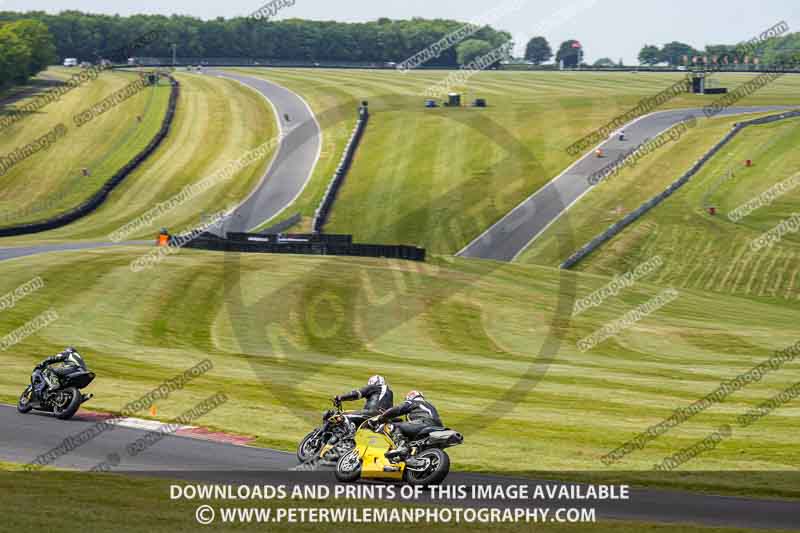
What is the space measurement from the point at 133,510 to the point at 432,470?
5716 millimetres

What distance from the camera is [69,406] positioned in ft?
90.6

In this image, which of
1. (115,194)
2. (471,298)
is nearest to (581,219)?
(471,298)

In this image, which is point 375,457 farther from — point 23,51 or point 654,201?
point 23,51

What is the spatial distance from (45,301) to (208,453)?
84.1 ft

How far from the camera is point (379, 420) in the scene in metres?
22.1

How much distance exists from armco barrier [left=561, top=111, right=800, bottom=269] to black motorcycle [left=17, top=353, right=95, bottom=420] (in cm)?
5017

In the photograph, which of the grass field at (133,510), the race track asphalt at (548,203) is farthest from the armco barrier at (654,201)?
the grass field at (133,510)

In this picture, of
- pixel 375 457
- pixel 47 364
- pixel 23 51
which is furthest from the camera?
pixel 23 51

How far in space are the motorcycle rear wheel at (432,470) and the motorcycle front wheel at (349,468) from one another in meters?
1.06

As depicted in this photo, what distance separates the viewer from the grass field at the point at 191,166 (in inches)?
3541

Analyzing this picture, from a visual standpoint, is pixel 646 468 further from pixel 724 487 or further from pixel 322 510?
pixel 322 510

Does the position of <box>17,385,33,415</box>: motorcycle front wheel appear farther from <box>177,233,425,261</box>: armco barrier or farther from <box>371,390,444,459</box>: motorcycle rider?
<box>177,233,425,261</box>: armco barrier

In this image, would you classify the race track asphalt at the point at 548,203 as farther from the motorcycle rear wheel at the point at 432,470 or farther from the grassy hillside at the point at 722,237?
the motorcycle rear wheel at the point at 432,470

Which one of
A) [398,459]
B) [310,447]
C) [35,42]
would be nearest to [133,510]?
[398,459]
